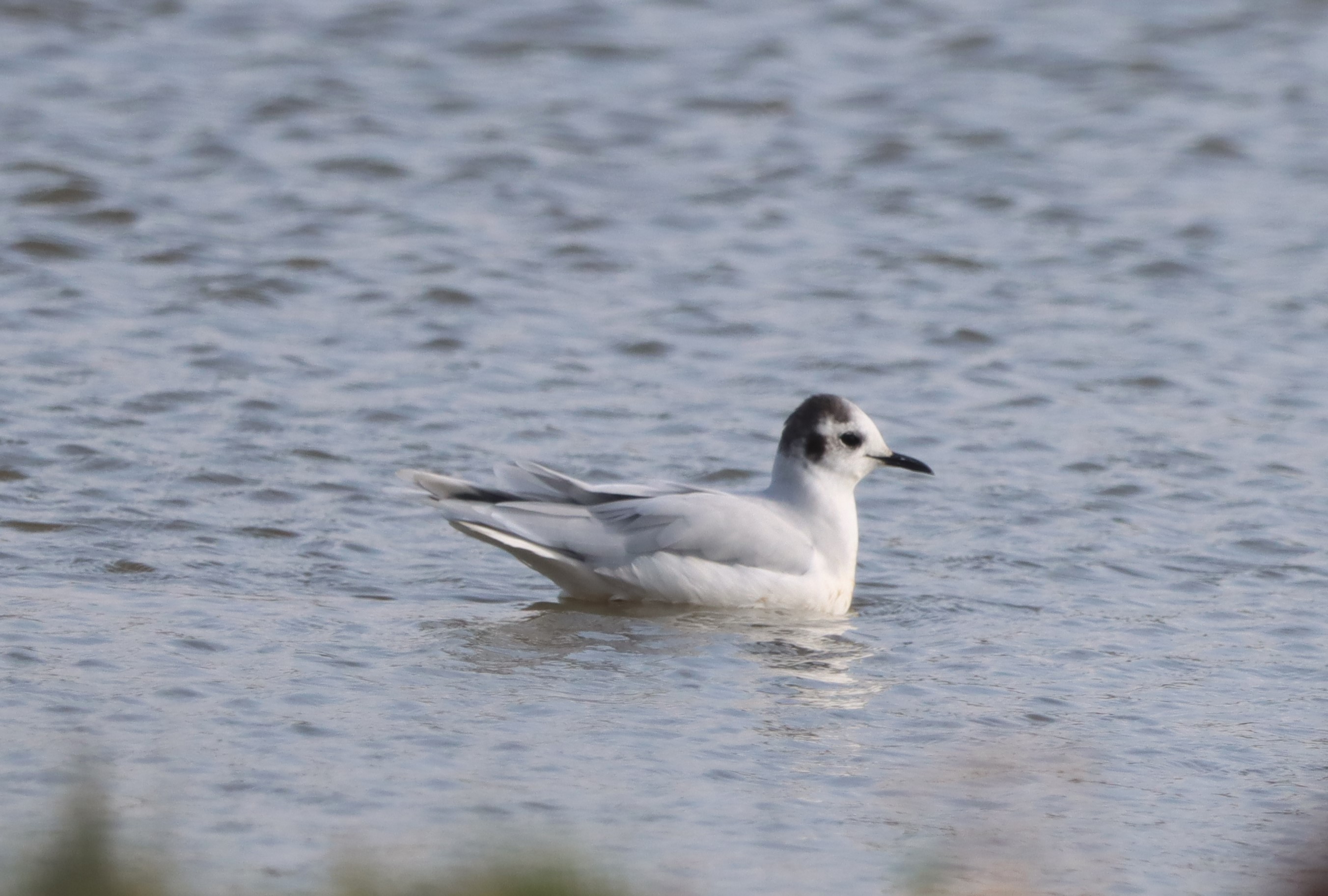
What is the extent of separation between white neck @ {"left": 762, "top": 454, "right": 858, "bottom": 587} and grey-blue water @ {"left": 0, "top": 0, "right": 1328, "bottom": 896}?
0.25 meters

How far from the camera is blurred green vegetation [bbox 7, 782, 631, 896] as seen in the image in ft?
10.8

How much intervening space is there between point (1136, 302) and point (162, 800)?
7586 millimetres

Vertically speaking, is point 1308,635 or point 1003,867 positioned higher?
point 1003,867

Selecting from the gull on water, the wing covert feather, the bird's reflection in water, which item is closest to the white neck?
the gull on water

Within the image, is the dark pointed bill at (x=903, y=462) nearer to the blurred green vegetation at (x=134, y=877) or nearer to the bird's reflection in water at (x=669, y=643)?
the bird's reflection in water at (x=669, y=643)

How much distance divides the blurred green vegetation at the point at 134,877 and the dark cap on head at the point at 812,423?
4.25m

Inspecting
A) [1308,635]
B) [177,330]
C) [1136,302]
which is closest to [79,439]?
[177,330]

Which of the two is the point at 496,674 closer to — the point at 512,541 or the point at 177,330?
the point at 512,541

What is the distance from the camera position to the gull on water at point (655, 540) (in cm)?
738

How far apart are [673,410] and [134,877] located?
20.4ft

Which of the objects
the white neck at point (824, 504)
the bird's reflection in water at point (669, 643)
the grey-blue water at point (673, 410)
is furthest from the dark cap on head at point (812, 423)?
the bird's reflection in water at point (669, 643)

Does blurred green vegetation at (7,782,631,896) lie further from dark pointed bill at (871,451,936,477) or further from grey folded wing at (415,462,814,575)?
dark pointed bill at (871,451,936,477)

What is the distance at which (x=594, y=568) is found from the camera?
7391 mm

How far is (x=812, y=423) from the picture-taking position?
311 inches
